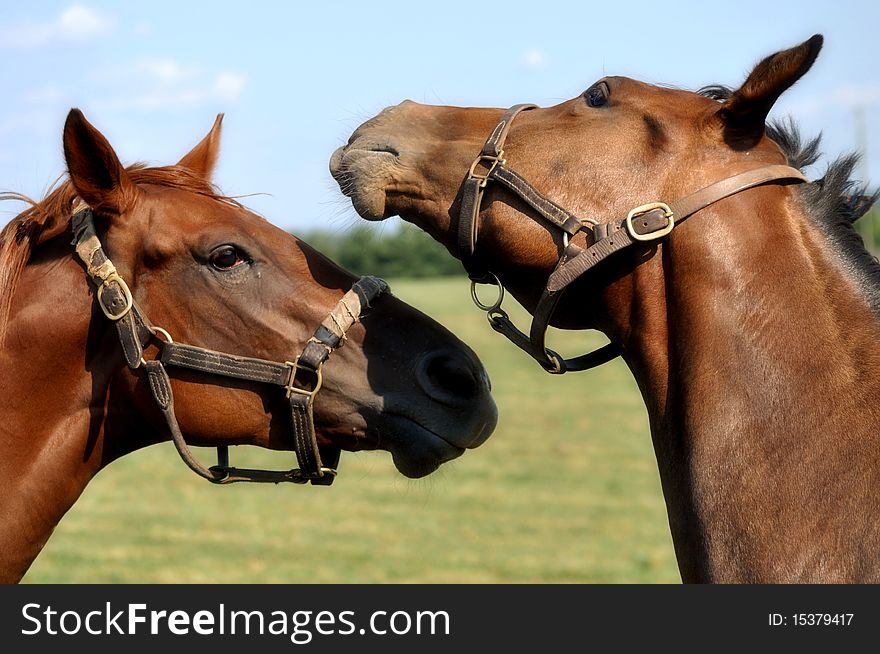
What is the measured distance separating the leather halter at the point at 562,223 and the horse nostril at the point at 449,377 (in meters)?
0.27

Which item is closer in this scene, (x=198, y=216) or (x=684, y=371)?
(x=684, y=371)

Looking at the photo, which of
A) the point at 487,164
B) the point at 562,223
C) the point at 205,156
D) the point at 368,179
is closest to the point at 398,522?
the point at 205,156

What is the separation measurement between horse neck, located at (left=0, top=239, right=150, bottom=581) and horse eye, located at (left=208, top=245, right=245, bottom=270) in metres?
0.48

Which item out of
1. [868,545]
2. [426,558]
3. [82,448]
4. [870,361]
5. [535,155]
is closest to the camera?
[868,545]

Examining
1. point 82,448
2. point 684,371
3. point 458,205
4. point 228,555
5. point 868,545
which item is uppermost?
point 458,205

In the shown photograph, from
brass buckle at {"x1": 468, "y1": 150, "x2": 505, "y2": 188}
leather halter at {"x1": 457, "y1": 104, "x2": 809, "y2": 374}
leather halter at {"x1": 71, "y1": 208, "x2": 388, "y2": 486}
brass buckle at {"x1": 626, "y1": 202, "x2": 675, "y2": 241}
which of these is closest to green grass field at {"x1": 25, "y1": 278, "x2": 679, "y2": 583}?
leather halter at {"x1": 71, "y1": 208, "x2": 388, "y2": 486}

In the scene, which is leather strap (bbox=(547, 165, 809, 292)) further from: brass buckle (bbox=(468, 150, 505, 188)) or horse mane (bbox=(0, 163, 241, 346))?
horse mane (bbox=(0, 163, 241, 346))

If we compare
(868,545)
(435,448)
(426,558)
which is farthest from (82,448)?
(426,558)

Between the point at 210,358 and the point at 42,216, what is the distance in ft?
2.85

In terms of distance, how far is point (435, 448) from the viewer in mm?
3891

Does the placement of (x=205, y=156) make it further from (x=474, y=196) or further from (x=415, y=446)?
(x=415, y=446)

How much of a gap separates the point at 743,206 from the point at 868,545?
1.12 metres

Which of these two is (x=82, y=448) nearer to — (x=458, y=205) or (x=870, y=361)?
(x=458, y=205)

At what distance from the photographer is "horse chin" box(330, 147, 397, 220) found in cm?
371
